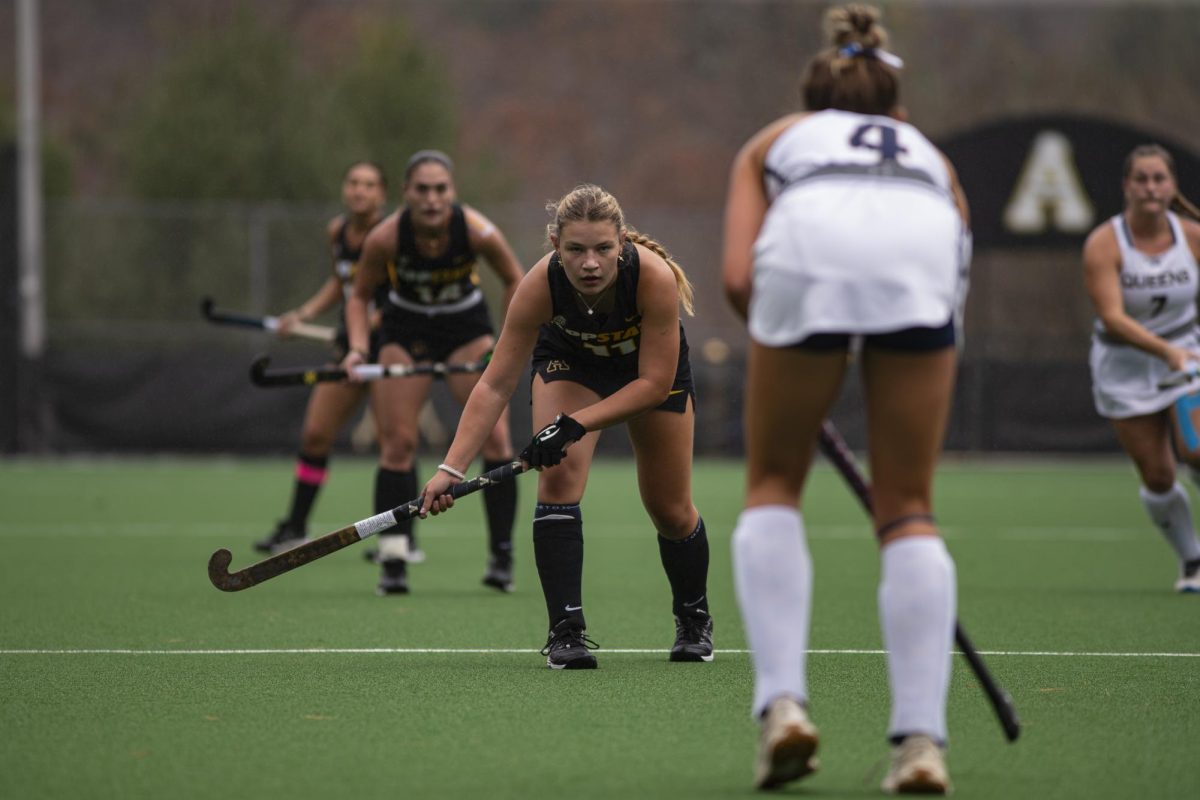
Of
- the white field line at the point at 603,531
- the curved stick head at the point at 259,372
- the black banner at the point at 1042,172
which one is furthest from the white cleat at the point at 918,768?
the black banner at the point at 1042,172

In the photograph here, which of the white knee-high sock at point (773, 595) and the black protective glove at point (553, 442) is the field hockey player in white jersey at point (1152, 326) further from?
the white knee-high sock at point (773, 595)

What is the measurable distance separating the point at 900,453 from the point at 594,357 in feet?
6.93

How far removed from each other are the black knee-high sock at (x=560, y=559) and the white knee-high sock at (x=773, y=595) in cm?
188

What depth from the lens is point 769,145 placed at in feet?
13.1

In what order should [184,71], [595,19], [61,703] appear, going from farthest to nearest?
[595,19] < [184,71] < [61,703]

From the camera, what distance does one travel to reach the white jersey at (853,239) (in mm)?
3781

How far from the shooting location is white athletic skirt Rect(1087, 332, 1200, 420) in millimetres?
7977

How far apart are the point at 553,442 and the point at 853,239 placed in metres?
1.73

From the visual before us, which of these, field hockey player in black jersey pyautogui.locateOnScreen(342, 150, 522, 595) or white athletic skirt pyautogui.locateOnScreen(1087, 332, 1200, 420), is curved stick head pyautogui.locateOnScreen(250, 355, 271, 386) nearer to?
field hockey player in black jersey pyautogui.locateOnScreen(342, 150, 522, 595)

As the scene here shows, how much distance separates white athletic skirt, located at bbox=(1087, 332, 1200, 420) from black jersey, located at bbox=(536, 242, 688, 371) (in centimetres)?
284

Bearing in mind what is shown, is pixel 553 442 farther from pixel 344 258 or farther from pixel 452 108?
pixel 452 108

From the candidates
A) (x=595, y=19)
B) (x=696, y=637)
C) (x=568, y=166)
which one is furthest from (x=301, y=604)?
(x=595, y=19)

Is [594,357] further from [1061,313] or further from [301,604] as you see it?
[1061,313]

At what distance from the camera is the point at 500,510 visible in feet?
26.3
